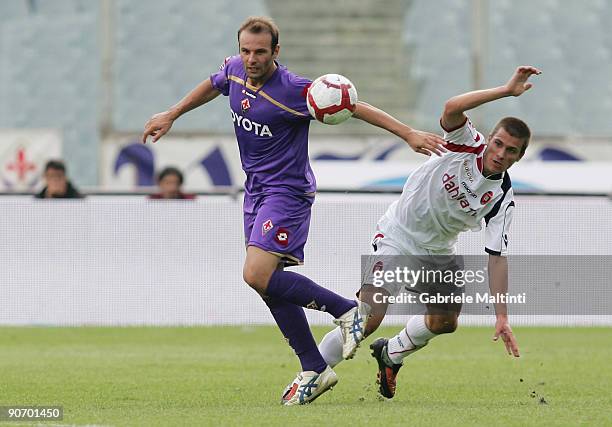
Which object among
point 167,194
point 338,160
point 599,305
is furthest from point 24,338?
point 338,160

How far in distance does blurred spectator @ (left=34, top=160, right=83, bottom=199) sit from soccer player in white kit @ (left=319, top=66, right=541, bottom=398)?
22.1 feet

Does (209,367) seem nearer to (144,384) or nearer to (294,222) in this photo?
(144,384)

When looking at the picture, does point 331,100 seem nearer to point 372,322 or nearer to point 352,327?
point 352,327

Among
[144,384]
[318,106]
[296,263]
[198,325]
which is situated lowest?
[198,325]

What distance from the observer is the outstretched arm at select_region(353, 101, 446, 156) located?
7082 mm

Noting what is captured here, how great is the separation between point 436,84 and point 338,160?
2.25 meters

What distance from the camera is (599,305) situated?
A: 45.4ft

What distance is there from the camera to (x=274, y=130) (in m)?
7.65

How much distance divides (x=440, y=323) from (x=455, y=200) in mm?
810

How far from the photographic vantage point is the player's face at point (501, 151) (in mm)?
7598

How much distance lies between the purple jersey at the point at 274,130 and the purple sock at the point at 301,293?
0.50 metres

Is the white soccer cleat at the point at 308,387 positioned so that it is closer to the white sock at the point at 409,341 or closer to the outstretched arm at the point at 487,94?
the white sock at the point at 409,341

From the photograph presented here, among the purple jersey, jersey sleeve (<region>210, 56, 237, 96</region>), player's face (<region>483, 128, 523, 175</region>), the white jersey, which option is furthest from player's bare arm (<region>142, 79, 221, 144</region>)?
player's face (<region>483, 128, 523, 175</region>)

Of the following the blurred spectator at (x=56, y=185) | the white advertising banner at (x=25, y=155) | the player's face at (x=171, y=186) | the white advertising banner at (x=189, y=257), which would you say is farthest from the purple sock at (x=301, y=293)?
the white advertising banner at (x=25, y=155)
